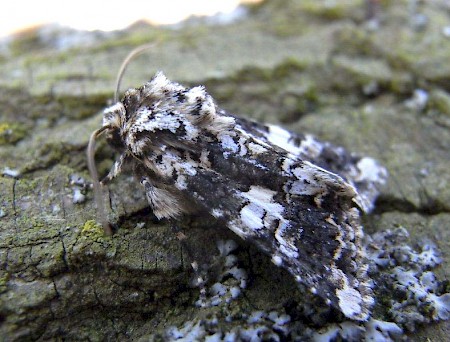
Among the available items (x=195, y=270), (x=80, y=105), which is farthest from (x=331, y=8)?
(x=195, y=270)

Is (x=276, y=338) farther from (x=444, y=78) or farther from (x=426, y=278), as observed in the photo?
(x=444, y=78)

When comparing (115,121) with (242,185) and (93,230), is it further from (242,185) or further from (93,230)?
(242,185)

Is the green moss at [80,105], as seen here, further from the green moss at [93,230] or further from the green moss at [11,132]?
the green moss at [93,230]

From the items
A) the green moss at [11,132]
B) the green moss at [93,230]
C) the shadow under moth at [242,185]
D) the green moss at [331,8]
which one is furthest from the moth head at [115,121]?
the green moss at [331,8]

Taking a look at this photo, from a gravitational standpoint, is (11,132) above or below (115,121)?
below

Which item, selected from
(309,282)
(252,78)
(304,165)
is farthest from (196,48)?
(309,282)

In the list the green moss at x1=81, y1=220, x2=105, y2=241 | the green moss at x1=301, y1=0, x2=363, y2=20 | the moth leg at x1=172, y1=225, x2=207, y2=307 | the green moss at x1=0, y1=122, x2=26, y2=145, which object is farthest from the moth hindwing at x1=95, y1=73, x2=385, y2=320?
the green moss at x1=301, y1=0, x2=363, y2=20

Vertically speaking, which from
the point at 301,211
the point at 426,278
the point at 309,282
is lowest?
the point at 426,278
